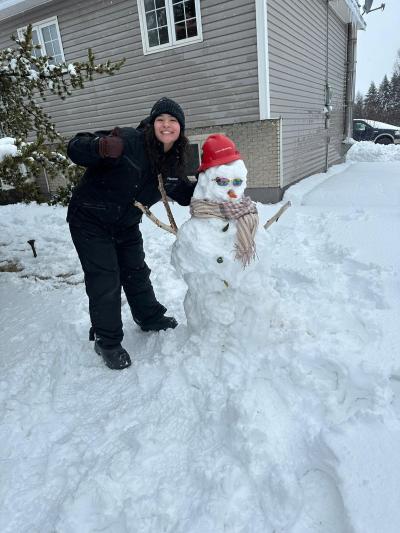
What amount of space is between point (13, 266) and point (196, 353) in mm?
3648

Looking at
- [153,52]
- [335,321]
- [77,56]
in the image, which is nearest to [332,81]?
[153,52]

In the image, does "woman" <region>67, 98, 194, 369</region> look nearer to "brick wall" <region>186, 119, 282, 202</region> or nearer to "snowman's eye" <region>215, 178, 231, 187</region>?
"snowman's eye" <region>215, 178, 231, 187</region>

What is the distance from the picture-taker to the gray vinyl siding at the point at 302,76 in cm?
725

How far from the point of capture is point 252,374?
2.26 metres

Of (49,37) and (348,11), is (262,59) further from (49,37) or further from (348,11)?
(348,11)

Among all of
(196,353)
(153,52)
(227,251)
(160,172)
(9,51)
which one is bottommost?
(196,353)

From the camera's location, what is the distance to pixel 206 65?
7.29m

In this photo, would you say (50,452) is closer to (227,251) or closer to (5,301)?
(227,251)

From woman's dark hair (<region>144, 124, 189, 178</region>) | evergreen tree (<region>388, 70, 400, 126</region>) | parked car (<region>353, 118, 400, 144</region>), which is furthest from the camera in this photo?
evergreen tree (<region>388, 70, 400, 126</region>)

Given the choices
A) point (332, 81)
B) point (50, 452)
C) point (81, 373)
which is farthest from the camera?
point (332, 81)

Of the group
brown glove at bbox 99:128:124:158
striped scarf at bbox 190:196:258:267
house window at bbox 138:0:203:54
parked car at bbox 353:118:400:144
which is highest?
house window at bbox 138:0:203:54

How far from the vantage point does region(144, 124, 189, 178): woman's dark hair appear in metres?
2.37

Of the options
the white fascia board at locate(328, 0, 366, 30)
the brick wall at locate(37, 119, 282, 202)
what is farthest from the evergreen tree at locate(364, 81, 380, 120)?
the brick wall at locate(37, 119, 282, 202)

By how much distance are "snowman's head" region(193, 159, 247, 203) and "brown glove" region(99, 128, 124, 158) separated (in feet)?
1.82
